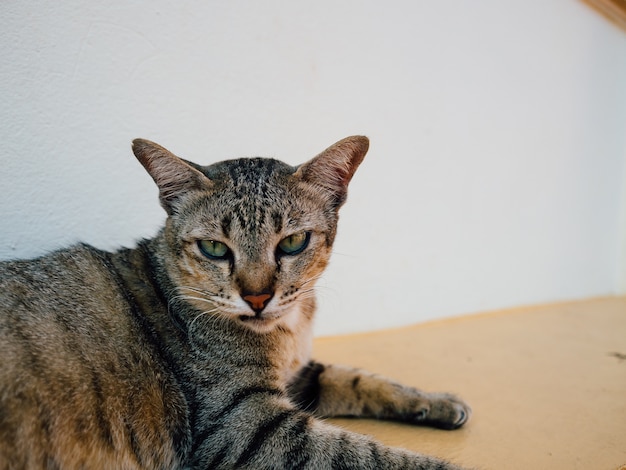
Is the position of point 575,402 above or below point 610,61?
below

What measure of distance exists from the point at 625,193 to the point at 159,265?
3346 mm

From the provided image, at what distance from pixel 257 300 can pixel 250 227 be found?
0.57 feet

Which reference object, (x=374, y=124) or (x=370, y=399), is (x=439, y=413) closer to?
(x=370, y=399)

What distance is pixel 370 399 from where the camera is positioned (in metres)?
1.40

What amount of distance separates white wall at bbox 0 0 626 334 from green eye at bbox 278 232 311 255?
64cm

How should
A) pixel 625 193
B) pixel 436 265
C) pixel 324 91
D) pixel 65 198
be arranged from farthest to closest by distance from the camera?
pixel 625 193
pixel 436 265
pixel 324 91
pixel 65 198

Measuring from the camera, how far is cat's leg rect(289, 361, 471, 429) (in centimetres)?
135

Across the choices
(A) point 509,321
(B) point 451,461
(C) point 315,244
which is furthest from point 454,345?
(C) point 315,244

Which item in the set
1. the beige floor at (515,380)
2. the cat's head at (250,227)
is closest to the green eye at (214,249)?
the cat's head at (250,227)

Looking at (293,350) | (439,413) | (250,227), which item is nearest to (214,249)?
(250,227)

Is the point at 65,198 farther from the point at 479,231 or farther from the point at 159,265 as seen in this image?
the point at 479,231

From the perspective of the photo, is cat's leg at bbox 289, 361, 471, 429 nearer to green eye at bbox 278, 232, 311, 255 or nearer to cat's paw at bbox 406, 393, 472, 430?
cat's paw at bbox 406, 393, 472, 430

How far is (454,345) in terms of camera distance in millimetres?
2047

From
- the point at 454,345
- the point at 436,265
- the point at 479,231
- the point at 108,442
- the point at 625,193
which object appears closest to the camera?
the point at 108,442
